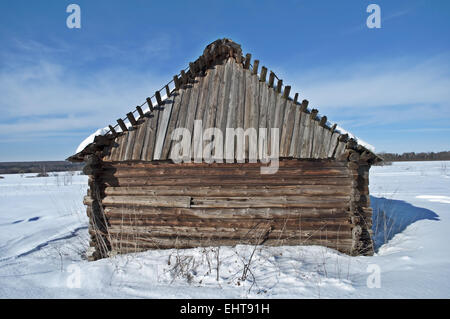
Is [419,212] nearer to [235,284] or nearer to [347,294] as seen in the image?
[347,294]

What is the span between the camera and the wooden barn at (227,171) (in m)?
6.11

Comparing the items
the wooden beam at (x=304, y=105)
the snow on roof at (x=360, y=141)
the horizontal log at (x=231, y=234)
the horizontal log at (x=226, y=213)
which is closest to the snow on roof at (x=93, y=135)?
the horizontal log at (x=226, y=213)

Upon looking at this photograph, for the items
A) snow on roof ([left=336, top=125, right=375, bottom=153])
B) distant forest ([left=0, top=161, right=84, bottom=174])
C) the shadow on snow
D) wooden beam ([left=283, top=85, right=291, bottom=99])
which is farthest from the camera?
distant forest ([left=0, top=161, right=84, bottom=174])

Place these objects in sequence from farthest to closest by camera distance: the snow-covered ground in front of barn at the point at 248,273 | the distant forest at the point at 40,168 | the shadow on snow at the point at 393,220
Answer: the distant forest at the point at 40,168
the shadow on snow at the point at 393,220
the snow-covered ground in front of barn at the point at 248,273

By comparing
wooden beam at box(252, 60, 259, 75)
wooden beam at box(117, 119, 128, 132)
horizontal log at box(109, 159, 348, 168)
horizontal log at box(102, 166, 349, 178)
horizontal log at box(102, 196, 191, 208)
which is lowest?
horizontal log at box(102, 196, 191, 208)

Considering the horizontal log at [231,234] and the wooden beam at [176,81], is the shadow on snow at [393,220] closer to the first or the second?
the horizontal log at [231,234]

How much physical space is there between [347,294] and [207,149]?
398cm

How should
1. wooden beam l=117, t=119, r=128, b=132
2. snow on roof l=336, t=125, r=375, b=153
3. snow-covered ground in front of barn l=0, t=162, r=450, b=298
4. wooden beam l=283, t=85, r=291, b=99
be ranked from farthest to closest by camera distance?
wooden beam l=117, t=119, r=128, b=132 < wooden beam l=283, t=85, r=291, b=99 < snow on roof l=336, t=125, r=375, b=153 < snow-covered ground in front of barn l=0, t=162, r=450, b=298

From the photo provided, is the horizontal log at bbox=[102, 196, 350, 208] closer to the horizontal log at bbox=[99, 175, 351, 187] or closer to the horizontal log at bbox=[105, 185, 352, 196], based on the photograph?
the horizontal log at bbox=[105, 185, 352, 196]

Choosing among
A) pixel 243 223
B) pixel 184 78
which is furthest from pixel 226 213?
pixel 184 78

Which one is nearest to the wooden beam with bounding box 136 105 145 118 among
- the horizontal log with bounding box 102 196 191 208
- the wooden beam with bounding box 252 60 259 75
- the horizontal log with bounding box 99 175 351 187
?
the horizontal log with bounding box 99 175 351 187

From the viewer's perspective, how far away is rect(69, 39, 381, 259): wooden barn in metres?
6.11
